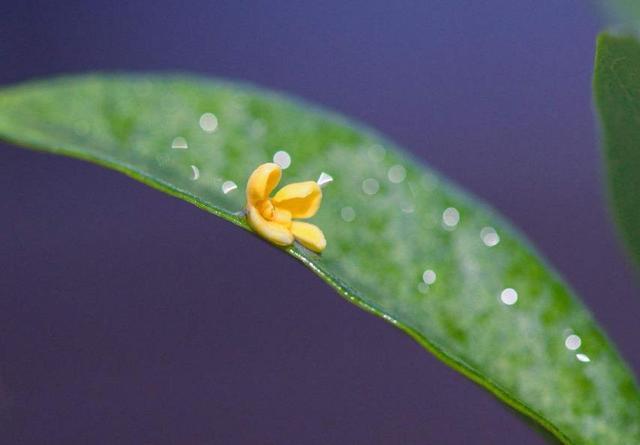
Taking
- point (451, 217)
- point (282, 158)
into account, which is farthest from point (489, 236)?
point (282, 158)

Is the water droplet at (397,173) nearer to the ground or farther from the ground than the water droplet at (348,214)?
farther from the ground

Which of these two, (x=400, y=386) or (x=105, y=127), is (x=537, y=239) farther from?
(x=105, y=127)

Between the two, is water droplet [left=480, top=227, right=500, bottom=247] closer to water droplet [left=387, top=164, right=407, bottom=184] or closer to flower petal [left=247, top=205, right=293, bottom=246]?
water droplet [left=387, top=164, right=407, bottom=184]

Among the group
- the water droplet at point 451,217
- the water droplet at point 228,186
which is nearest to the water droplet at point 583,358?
the water droplet at point 451,217

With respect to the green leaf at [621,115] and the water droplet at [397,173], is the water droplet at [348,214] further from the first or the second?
the green leaf at [621,115]

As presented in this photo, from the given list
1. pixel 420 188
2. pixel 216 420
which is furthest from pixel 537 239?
pixel 420 188
